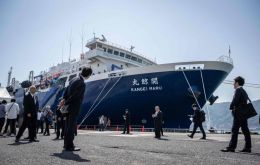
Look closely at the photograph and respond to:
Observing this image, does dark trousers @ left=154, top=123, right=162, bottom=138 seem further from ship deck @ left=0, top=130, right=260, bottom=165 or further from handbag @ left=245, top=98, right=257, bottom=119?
handbag @ left=245, top=98, right=257, bottom=119

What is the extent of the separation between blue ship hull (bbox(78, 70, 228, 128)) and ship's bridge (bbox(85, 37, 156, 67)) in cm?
564

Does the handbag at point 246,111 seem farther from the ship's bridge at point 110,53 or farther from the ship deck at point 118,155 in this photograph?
the ship's bridge at point 110,53

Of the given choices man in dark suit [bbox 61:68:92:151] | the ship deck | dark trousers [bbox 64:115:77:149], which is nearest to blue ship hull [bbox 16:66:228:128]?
the ship deck

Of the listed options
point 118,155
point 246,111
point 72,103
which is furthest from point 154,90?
point 118,155

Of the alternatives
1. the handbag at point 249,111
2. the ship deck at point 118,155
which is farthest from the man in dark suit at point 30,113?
the handbag at point 249,111

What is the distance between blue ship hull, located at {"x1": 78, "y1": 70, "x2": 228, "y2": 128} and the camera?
16.3 m

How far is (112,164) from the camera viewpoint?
111 inches

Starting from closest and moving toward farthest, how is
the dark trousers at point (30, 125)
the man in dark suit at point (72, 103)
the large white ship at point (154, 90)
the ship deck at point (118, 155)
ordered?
the ship deck at point (118, 155) < the man in dark suit at point (72, 103) < the dark trousers at point (30, 125) < the large white ship at point (154, 90)

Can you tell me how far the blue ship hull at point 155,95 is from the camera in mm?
16344

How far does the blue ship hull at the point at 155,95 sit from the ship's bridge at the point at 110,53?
564 centimetres

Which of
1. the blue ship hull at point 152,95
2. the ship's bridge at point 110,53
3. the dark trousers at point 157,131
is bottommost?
the dark trousers at point 157,131

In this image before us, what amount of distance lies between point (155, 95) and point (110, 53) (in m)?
9.98

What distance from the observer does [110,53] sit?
81.8 feet

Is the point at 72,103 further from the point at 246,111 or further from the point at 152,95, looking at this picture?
the point at 152,95
